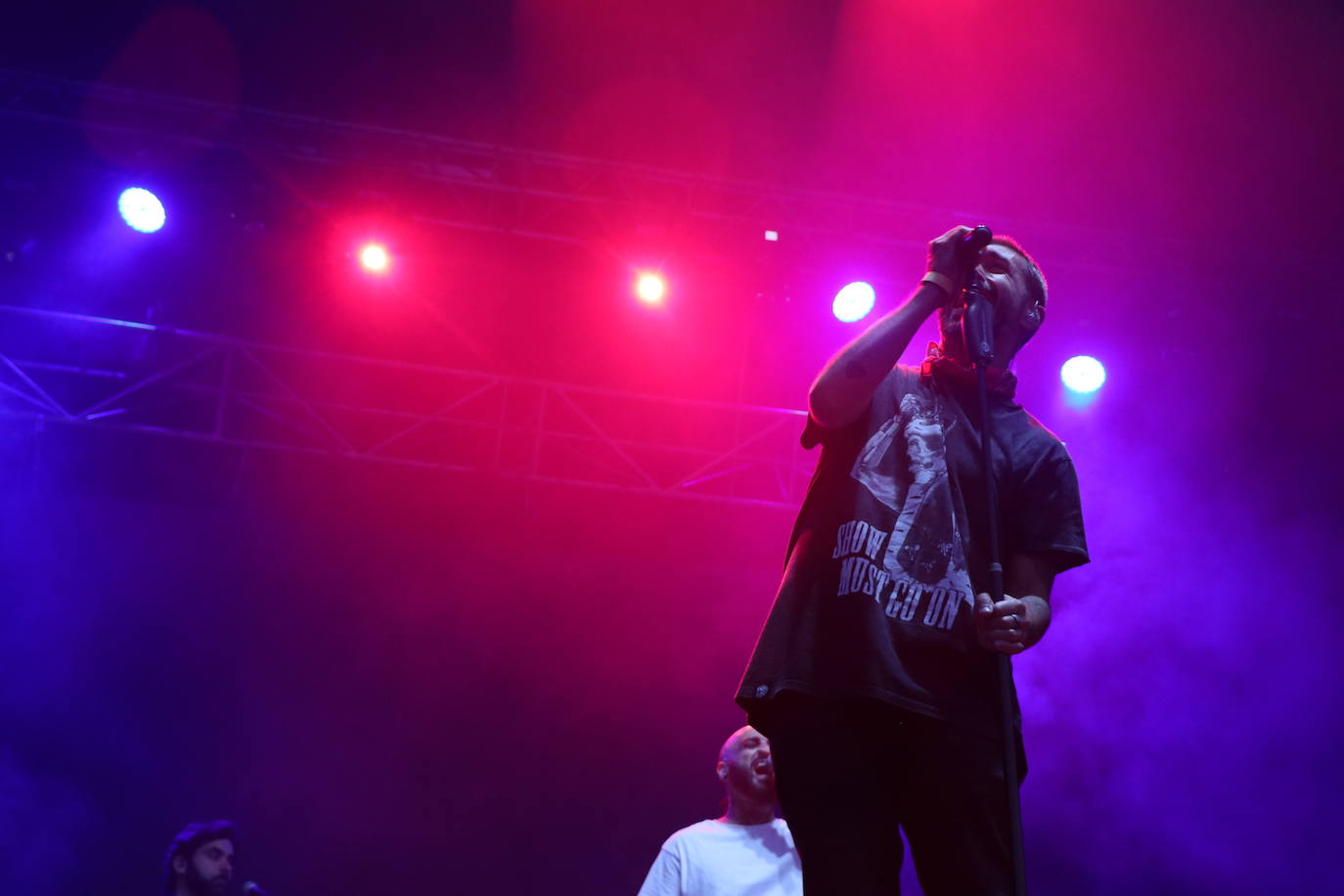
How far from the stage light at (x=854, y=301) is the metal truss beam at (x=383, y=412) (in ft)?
2.34

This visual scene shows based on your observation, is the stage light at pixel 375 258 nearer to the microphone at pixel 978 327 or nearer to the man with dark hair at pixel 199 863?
the man with dark hair at pixel 199 863

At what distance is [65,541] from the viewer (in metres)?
7.53

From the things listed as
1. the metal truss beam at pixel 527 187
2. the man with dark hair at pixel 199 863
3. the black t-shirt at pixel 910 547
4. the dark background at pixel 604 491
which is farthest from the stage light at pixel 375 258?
the black t-shirt at pixel 910 547

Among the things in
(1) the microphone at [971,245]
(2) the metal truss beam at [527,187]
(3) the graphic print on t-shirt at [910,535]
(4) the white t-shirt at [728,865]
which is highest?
(2) the metal truss beam at [527,187]

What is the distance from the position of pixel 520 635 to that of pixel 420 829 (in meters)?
1.45

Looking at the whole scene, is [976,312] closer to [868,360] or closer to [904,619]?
[868,360]

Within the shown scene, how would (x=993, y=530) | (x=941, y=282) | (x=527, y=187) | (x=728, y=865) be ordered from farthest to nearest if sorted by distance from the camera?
(x=527, y=187) < (x=728, y=865) < (x=941, y=282) < (x=993, y=530)

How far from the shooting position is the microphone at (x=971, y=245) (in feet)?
5.62

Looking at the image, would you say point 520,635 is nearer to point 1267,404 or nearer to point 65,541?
point 65,541

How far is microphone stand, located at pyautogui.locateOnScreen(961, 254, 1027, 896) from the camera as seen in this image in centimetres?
152

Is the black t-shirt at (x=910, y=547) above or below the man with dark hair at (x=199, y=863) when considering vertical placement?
above

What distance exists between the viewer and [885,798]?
164cm

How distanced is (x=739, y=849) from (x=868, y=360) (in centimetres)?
250

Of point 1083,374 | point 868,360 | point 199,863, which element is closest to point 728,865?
point 868,360
